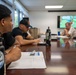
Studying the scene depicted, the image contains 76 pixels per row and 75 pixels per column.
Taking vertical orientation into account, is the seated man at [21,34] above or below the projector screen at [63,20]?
below

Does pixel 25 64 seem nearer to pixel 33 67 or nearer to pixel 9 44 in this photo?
pixel 33 67

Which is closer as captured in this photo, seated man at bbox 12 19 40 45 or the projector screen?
seated man at bbox 12 19 40 45

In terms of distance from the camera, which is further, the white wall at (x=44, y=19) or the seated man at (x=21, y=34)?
the white wall at (x=44, y=19)

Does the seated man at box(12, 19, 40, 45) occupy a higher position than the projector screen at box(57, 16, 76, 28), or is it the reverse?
the projector screen at box(57, 16, 76, 28)

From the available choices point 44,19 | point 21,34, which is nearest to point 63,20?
point 44,19

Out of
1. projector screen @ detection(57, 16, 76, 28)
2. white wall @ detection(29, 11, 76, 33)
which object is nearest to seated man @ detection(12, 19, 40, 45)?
white wall @ detection(29, 11, 76, 33)

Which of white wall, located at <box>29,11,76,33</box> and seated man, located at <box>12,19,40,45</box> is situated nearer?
seated man, located at <box>12,19,40,45</box>

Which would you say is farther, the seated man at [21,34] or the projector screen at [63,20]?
the projector screen at [63,20]

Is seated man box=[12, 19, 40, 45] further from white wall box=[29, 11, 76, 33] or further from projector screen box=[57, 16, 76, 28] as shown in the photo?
projector screen box=[57, 16, 76, 28]

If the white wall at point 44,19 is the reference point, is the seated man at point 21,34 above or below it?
below

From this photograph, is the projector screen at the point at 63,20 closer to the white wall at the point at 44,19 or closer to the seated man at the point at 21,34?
the white wall at the point at 44,19

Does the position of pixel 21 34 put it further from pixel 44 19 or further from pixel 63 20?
pixel 63 20

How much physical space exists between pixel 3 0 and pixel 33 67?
332 cm

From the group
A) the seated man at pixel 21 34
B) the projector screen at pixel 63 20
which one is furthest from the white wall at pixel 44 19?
the seated man at pixel 21 34
